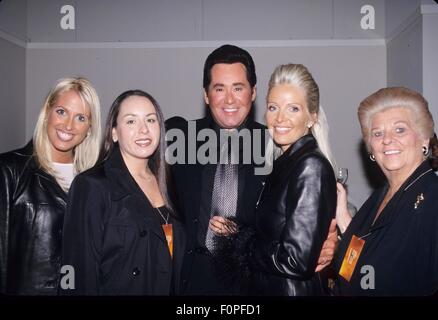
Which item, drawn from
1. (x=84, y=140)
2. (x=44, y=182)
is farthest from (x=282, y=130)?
(x=44, y=182)

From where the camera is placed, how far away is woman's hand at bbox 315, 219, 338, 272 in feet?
5.26

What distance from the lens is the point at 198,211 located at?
1.78 metres

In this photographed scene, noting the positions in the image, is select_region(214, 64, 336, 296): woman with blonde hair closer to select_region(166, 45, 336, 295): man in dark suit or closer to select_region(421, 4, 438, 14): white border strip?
select_region(166, 45, 336, 295): man in dark suit

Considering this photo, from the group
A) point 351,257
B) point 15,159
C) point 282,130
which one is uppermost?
point 282,130

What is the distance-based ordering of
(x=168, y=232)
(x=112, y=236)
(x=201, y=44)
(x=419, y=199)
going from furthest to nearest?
(x=201, y=44), (x=168, y=232), (x=112, y=236), (x=419, y=199)

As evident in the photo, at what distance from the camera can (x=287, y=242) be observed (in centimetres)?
149

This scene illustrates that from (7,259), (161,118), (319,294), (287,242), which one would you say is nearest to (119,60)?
(161,118)

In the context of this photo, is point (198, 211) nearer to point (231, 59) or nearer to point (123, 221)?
point (123, 221)

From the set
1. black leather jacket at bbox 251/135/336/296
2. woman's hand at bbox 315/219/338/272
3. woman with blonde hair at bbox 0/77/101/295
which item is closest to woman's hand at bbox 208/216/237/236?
black leather jacket at bbox 251/135/336/296

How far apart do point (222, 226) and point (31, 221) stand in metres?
0.77

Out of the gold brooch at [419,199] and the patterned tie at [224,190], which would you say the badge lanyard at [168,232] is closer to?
the patterned tie at [224,190]

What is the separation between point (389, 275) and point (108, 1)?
163 cm
